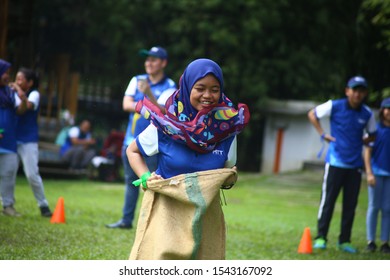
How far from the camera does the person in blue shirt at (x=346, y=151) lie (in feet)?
33.4

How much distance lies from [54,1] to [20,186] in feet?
54.2

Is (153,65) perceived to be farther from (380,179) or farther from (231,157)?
(231,157)

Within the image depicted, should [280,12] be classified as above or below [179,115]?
above

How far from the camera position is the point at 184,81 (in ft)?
17.8

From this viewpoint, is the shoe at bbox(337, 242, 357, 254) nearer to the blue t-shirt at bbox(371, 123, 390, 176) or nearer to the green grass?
the green grass

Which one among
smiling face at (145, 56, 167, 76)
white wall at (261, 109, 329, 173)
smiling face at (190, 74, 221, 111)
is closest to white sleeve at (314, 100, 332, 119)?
smiling face at (145, 56, 167, 76)

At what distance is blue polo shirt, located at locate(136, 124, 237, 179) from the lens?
5453 mm

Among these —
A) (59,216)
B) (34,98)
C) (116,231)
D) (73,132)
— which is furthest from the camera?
(73,132)

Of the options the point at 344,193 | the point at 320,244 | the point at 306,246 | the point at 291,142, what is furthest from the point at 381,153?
the point at 291,142

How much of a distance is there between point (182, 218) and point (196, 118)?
2.26 feet

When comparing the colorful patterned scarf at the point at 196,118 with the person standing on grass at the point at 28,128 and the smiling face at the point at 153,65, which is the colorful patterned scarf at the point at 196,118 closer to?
the smiling face at the point at 153,65

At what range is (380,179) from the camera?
34.2ft
